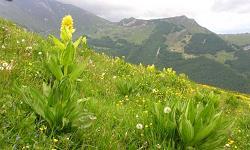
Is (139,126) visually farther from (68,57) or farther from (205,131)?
(68,57)

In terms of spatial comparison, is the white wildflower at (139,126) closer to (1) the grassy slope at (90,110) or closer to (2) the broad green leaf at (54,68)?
(1) the grassy slope at (90,110)

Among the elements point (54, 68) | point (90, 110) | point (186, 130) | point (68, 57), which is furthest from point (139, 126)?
point (54, 68)

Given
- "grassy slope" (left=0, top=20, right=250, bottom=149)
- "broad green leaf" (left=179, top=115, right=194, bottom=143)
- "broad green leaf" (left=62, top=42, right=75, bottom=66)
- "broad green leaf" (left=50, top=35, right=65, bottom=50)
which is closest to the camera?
"grassy slope" (left=0, top=20, right=250, bottom=149)

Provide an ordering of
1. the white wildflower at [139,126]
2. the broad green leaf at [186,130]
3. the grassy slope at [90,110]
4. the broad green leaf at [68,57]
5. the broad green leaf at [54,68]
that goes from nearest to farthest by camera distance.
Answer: the grassy slope at [90,110], the broad green leaf at [186,130], the white wildflower at [139,126], the broad green leaf at [68,57], the broad green leaf at [54,68]

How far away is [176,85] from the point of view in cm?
1238

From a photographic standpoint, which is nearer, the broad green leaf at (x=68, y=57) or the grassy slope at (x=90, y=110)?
the grassy slope at (x=90, y=110)

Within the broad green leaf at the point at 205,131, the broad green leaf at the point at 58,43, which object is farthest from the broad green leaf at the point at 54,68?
the broad green leaf at the point at 205,131

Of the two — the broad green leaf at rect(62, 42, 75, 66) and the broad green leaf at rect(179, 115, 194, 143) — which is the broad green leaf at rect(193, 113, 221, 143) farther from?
the broad green leaf at rect(62, 42, 75, 66)

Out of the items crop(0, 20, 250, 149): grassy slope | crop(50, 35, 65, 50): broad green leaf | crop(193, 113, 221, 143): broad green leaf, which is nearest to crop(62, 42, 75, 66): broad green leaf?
crop(0, 20, 250, 149): grassy slope

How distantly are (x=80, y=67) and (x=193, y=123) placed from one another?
2.46 m

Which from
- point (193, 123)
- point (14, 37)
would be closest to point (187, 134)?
point (193, 123)

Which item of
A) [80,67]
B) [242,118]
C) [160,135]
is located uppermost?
[80,67]

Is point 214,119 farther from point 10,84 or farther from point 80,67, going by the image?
point 10,84

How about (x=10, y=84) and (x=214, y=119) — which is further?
(x=10, y=84)
